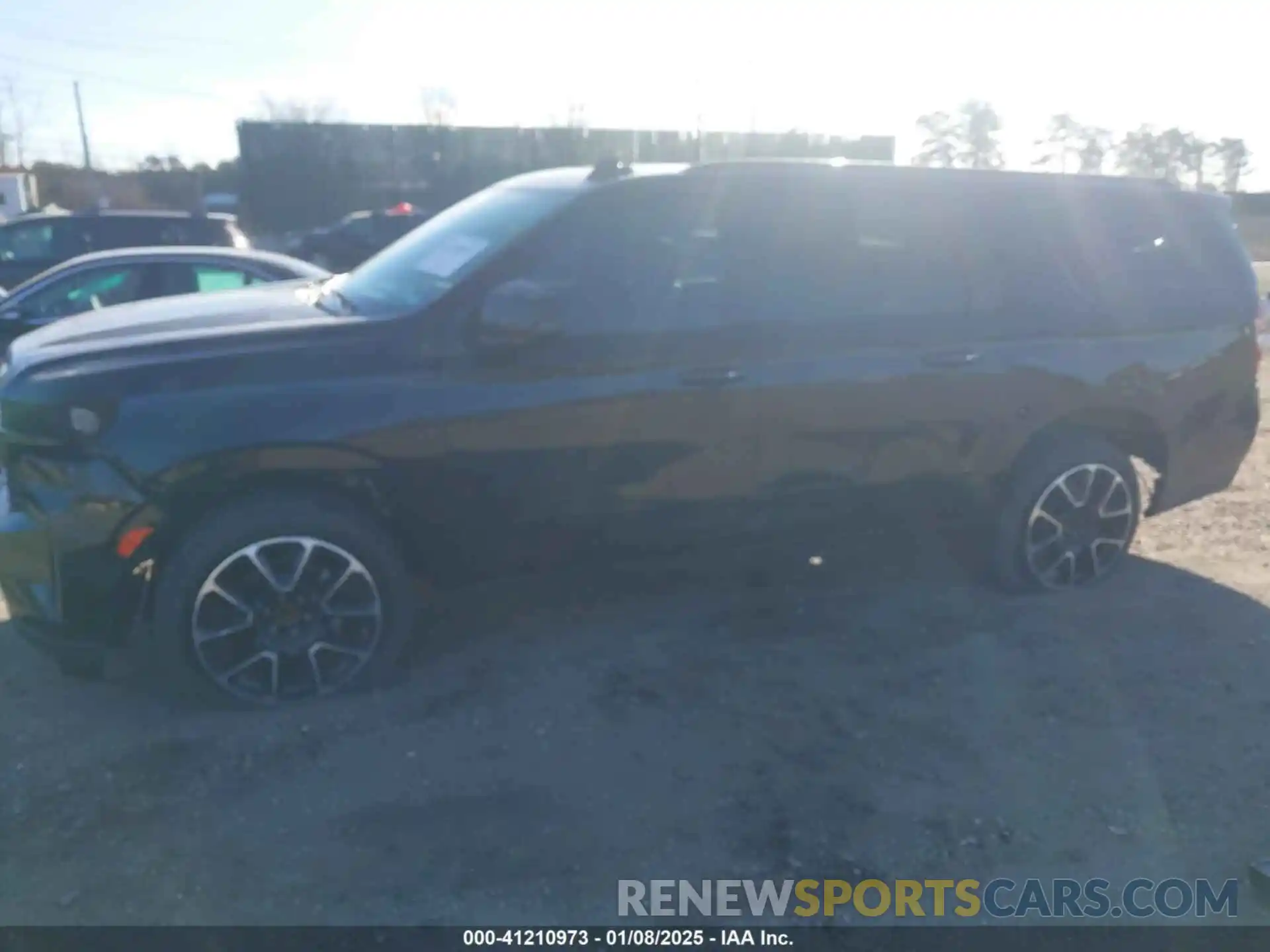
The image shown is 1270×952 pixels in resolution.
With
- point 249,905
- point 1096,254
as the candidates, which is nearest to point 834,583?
point 1096,254

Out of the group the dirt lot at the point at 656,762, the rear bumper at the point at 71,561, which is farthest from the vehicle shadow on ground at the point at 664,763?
the rear bumper at the point at 71,561

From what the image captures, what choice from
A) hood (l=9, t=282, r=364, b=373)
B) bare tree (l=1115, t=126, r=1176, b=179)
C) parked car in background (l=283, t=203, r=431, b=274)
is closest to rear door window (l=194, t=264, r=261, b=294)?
hood (l=9, t=282, r=364, b=373)

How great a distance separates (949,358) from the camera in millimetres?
5074

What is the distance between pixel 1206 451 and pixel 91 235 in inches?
450

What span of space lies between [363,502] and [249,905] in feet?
4.99

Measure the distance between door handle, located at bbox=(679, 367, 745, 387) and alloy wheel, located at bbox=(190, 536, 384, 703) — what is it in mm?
1393

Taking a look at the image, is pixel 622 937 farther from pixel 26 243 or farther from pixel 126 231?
pixel 26 243

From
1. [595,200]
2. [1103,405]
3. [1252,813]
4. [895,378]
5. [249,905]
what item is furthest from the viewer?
[1103,405]

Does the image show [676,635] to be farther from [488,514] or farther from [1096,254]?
[1096,254]

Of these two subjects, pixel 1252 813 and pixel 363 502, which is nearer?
pixel 1252 813

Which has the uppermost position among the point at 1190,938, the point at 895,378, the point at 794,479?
the point at 895,378

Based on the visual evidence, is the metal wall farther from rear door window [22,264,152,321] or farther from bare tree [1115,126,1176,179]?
rear door window [22,264,152,321]

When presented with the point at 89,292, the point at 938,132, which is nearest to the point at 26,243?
the point at 89,292

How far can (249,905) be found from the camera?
320 cm
